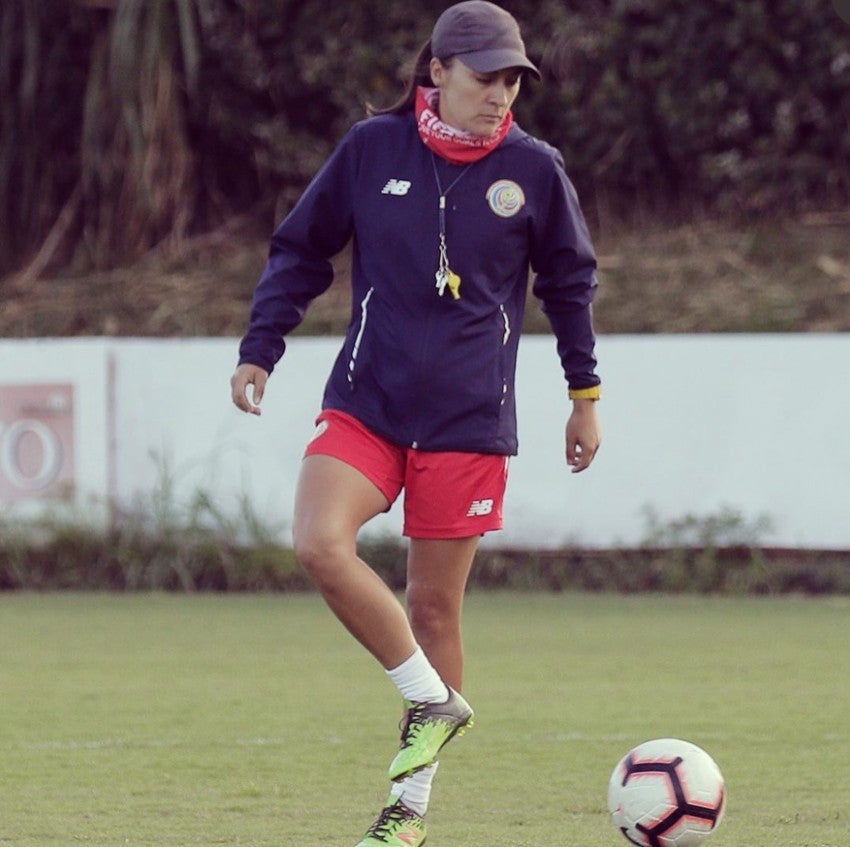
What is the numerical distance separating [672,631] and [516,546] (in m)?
2.48

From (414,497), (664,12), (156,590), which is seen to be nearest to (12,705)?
(414,497)

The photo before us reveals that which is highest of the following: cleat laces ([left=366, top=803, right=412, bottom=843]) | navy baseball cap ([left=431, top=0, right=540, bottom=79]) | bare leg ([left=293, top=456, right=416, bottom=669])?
navy baseball cap ([left=431, top=0, right=540, bottom=79])

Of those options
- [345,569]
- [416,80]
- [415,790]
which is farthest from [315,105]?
[415,790]

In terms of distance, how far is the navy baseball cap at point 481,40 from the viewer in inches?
217

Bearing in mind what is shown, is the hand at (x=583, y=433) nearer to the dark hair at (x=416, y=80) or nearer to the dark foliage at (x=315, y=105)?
the dark hair at (x=416, y=80)

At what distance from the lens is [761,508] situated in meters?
13.5

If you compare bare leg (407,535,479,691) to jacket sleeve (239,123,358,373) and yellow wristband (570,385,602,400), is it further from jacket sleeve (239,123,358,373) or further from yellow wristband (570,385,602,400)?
jacket sleeve (239,123,358,373)

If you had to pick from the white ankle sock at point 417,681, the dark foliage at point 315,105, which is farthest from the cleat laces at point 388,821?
the dark foliage at point 315,105

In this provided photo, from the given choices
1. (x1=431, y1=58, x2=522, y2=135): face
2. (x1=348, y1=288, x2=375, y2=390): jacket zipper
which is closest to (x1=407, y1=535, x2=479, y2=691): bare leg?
(x1=348, y1=288, x2=375, y2=390): jacket zipper

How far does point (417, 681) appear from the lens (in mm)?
5414

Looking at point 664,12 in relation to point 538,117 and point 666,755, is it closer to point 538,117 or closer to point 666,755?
point 538,117

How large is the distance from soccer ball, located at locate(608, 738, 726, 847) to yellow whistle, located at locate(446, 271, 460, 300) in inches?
52.1

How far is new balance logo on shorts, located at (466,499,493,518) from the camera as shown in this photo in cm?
567

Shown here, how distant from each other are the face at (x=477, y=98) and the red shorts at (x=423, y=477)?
2.80ft
